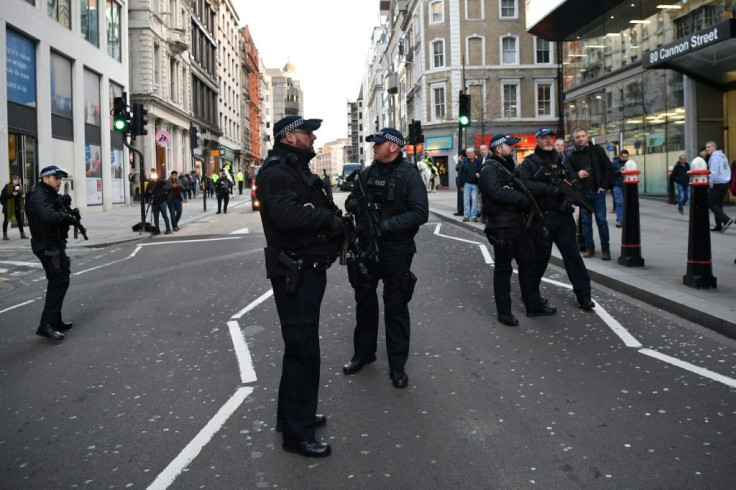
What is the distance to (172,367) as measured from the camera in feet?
17.1

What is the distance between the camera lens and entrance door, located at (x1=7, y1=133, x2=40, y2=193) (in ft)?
64.6

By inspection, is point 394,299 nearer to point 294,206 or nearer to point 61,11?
point 294,206

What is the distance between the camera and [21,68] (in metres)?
20.5

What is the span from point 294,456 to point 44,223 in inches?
171

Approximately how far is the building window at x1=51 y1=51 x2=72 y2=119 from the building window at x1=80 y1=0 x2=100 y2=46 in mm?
2363

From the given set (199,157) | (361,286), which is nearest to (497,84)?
(199,157)

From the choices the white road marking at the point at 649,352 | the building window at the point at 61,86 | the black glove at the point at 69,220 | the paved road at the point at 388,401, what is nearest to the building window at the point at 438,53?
the building window at the point at 61,86

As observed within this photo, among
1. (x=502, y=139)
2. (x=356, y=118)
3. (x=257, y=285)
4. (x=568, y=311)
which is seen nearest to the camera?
(x=502, y=139)

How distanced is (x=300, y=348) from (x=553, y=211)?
421cm

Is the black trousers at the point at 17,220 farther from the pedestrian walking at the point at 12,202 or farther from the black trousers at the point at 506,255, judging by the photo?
the black trousers at the point at 506,255

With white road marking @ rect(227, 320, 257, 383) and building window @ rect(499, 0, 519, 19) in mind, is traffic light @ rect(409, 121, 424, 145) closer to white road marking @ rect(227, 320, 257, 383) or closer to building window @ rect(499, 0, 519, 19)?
white road marking @ rect(227, 320, 257, 383)

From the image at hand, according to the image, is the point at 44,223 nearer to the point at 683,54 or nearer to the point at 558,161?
the point at 558,161

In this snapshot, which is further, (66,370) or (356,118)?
(356,118)

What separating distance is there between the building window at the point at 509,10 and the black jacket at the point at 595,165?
4194 centimetres
